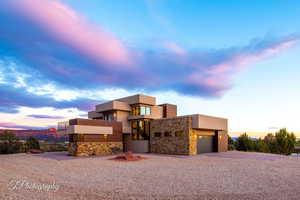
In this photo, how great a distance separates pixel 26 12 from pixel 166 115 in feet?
76.2

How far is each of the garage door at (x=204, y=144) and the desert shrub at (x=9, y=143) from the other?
2818 cm

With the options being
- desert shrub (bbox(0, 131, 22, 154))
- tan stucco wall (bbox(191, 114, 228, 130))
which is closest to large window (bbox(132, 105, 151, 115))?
tan stucco wall (bbox(191, 114, 228, 130))

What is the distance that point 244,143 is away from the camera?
37625 mm

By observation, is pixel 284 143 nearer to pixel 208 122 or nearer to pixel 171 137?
pixel 208 122

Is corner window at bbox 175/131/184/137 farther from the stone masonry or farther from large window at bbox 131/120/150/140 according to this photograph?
large window at bbox 131/120/150/140

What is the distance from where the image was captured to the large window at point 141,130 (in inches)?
1056

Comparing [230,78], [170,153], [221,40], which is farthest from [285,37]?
[170,153]

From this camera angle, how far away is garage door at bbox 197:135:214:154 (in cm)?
2372

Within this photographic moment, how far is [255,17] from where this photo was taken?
651 inches

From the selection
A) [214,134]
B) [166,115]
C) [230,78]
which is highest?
[230,78]

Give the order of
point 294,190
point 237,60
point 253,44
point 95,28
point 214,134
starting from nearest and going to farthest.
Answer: point 294,190 → point 95,28 → point 253,44 → point 237,60 → point 214,134

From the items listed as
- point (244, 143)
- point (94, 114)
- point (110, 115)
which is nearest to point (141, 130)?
point (110, 115)

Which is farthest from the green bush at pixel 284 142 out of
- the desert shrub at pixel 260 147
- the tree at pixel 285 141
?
the desert shrub at pixel 260 147

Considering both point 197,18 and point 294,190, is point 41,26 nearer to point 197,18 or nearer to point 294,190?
Answer: point 197,18
